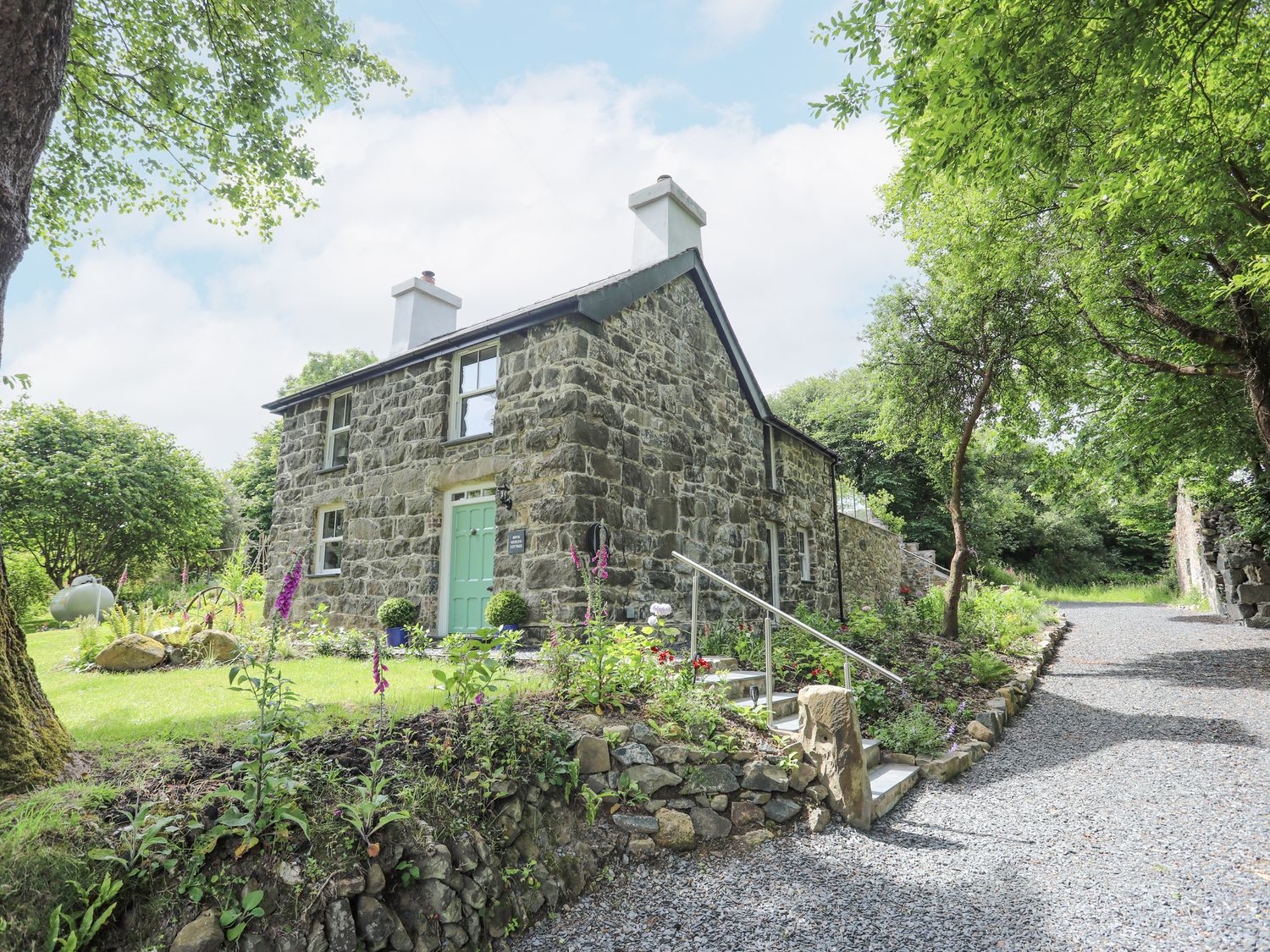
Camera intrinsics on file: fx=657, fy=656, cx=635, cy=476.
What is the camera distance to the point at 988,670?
855cm

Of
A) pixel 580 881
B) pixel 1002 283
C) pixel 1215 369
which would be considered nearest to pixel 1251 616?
pixel 1215 369

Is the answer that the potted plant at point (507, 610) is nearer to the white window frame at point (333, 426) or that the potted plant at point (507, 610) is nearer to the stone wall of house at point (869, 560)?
the white window frame at point (333, 426)

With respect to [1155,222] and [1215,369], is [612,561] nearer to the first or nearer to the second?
Result: [1155,222]

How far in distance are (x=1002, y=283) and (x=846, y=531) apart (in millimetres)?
7555

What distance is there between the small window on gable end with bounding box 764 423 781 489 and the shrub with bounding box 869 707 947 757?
659 centimetres

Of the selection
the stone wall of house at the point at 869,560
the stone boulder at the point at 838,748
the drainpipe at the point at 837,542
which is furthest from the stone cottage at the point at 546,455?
the stone wall of house at the point at 869,560

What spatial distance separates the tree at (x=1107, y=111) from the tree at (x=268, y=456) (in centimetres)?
2369

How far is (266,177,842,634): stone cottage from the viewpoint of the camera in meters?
8.35

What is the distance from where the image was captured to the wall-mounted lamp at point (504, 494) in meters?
8.61

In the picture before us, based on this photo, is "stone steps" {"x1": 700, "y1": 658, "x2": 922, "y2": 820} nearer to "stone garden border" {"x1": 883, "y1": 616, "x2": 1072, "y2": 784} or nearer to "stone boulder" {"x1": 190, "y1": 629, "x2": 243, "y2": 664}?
"stone garden border" {"x1": 883, "y1": 616, "x2": 1072, "y2": 784}

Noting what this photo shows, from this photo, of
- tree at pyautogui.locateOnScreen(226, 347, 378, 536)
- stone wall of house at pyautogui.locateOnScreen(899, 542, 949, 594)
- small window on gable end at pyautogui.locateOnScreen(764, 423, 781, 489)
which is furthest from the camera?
tree at pyautogui.locateOnScreen(226, 347, 378, 536)

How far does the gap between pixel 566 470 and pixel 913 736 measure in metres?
4.70

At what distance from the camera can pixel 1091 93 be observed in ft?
17.5

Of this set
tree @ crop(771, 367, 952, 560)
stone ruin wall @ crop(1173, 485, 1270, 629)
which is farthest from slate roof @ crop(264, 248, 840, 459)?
tree @ crop(771, 367, 952, 560)
